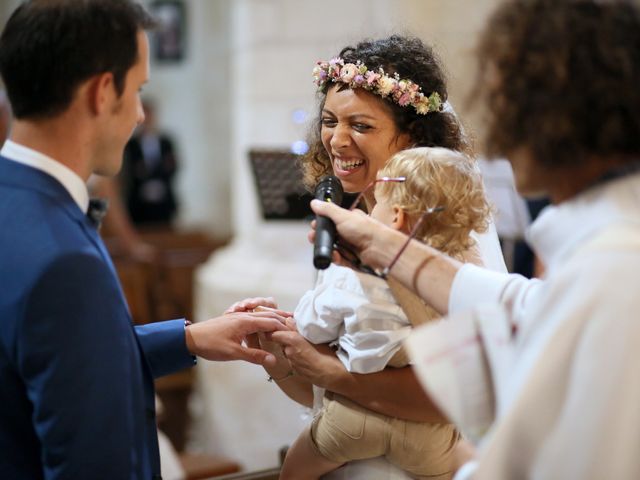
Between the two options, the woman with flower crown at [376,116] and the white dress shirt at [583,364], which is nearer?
the white dress shirt at [583,364]

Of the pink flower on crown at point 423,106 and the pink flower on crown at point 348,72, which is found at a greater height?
the pink flower on crown at point 348,72

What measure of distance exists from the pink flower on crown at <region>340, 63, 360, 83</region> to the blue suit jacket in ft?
3.07

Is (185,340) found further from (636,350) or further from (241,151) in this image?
(241,151)

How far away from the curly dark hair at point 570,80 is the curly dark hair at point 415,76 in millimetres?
904

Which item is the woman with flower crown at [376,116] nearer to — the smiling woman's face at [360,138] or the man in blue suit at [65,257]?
the smiling woman's face at [360,138]

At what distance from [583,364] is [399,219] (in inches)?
29.4

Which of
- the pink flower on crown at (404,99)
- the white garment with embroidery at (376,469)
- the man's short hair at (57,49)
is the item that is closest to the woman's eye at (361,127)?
the pink flower on crown at (404,99)

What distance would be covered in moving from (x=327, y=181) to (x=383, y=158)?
265 millimetres

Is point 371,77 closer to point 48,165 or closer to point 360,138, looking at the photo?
point 360,138

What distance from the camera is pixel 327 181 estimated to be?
213 centimetres

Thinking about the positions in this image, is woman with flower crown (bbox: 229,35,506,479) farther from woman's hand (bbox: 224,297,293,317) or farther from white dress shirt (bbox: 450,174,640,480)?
white dress shirt (bbox: 450,174,640,480)

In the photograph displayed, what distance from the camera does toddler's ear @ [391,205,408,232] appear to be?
198cm

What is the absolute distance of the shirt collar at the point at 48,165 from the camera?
1.66m

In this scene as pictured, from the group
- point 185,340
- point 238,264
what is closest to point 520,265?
point 238,264
